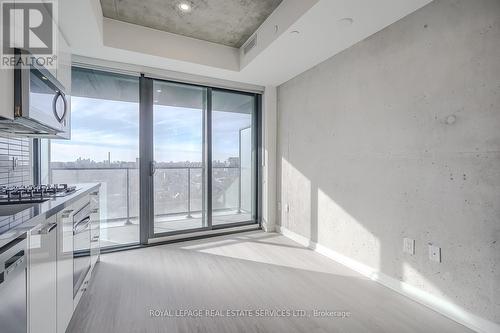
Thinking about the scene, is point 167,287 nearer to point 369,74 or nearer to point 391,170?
point 391,170

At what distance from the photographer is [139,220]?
338 cm

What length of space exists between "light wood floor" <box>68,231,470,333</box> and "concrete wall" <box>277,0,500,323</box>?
0.36 m

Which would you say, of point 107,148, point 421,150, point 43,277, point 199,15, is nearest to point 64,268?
point 43,277

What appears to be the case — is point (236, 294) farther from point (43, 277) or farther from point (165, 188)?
point (165, 188)

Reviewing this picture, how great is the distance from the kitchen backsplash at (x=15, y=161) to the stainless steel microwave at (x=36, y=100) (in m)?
0.37

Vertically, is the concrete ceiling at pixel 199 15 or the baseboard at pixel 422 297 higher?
the concrete ceiling at pixel 199 15

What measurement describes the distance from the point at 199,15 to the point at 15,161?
239 centimetres

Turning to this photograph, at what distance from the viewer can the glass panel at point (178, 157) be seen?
11.7 ft

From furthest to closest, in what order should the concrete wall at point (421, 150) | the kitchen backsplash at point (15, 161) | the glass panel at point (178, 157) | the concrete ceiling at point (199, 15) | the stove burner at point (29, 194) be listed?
the glass panel at point (178, 157)
the concrete ceiling at point (199, 15)
the kitchen backsplash at point (15, 161)
the concrete wall at point (421, 150)
the stove burner at point (29, 194)

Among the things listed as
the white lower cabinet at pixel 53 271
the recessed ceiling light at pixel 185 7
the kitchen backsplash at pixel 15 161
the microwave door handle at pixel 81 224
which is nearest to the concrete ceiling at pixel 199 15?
the recessed ceiling light at pixel 185 7

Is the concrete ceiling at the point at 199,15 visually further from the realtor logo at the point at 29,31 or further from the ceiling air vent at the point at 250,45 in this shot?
the realtor logo at the point at 29,31

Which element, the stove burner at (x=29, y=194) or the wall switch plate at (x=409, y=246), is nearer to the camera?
the stove burner at (x=29, y=194)

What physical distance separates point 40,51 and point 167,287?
217 cm

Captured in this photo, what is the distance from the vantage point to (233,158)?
4.23m
